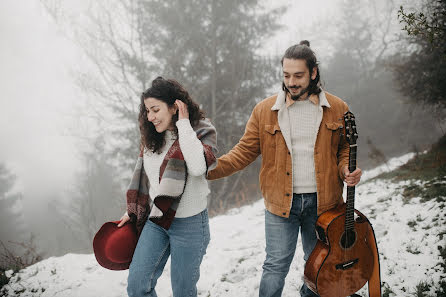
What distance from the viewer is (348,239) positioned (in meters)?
2.13

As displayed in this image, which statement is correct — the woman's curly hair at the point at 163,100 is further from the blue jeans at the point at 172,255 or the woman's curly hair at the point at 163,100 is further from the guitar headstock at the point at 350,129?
the guitar headstock at the point at 350,129

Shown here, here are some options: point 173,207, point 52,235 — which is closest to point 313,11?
point 173,207

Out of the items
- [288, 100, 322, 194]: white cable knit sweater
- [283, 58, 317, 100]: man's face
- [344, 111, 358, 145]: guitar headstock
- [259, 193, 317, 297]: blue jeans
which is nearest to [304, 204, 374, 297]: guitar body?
[259, 193, 317, 297]: blue jeans

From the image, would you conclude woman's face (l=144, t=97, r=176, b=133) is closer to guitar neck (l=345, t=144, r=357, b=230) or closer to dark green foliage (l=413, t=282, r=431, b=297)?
guitar neck (l=345, t=144, r=357, b=230)

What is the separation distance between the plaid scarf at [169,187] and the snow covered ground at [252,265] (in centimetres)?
175

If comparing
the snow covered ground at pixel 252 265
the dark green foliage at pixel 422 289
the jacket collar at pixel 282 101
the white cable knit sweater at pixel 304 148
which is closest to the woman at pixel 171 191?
the jacket collar at pixel 282 101

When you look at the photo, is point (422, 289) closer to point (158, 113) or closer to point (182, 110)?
point (182, 110)

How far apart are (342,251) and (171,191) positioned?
4.64ft

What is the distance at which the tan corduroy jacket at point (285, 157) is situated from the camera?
218 centimetres

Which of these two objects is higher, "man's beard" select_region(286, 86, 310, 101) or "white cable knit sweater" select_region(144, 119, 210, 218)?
"man's beard" select_region(286, 86, 310, 101)

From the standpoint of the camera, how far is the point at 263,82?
11016 mm

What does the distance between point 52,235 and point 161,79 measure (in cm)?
4177

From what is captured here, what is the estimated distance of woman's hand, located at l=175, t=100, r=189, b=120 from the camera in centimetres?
216

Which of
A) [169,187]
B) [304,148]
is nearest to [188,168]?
[169,187]
